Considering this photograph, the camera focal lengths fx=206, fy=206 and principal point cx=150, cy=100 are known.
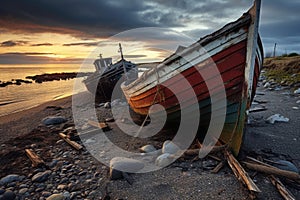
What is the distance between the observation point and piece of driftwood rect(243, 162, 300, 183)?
10.8ft

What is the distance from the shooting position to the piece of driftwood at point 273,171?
3.29 meters

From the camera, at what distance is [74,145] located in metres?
5.54

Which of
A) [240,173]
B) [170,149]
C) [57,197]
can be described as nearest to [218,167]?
[240,173]

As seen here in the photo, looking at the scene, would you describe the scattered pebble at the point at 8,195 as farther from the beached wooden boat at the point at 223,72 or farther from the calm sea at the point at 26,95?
the calm sea at the point at 26,95

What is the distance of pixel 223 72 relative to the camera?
4.10m

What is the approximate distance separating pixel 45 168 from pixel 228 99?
4199 mm

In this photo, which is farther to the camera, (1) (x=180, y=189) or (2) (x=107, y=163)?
(2) (x=107, y=163)

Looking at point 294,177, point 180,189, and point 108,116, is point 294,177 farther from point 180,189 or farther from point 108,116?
point 108,116

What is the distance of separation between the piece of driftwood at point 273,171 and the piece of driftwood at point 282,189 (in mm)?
97

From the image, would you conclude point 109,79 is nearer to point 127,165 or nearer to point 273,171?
point 127,165

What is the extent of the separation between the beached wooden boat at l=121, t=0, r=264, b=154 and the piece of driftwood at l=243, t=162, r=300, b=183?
1.38 feet

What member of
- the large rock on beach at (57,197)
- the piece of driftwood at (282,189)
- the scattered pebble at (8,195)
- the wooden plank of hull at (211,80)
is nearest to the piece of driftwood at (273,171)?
the piece of driftwood at (282,189)

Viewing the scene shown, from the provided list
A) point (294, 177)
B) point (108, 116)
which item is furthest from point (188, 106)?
point (108, 116)

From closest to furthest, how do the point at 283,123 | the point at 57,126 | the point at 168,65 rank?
the point at 168,65 → the point at 283,123 → the point at 57,126
